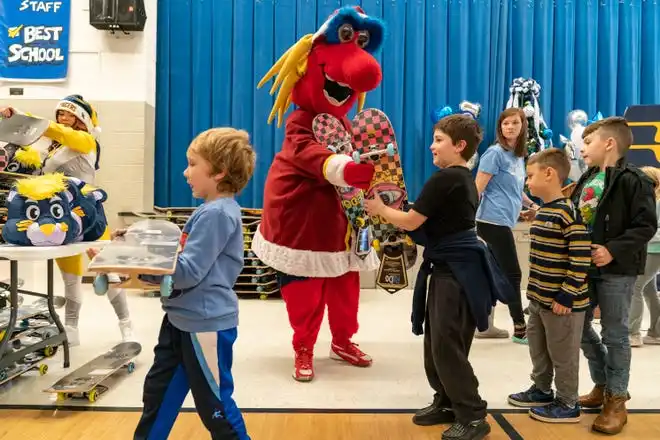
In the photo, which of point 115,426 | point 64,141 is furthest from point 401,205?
point 64,141

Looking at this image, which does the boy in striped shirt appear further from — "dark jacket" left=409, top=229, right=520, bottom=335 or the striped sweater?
"dark jacket" left=409, top=229, right=520, bottom=335

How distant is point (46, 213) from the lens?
86.4 inches

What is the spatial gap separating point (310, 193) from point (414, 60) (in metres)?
3.01

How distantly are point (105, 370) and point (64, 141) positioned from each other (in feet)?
3.60

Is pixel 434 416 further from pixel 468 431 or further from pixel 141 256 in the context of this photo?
pixel 141 256

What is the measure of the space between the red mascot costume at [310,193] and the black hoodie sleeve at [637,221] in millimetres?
1077

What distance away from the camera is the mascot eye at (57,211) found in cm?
221

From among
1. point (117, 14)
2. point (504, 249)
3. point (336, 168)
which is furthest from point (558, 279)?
point (117, 14)

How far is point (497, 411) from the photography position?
7.17 feet

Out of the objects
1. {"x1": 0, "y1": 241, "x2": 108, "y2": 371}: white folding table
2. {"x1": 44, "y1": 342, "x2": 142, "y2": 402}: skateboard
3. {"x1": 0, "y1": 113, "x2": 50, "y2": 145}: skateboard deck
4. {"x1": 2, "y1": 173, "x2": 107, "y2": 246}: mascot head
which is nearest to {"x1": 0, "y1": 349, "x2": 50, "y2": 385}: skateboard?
{"x1": 0, "y1": 241, "x2": 108, "y2": 371}: white folding table

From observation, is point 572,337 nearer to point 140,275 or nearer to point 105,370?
point 140,275

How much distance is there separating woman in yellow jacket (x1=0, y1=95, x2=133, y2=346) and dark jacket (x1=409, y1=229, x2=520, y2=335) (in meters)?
1.67

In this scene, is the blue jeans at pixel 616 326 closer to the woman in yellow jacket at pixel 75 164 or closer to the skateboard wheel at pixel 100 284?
the skateboard wheel at pixel 100 284

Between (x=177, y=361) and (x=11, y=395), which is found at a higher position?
(x=177, y=361)
